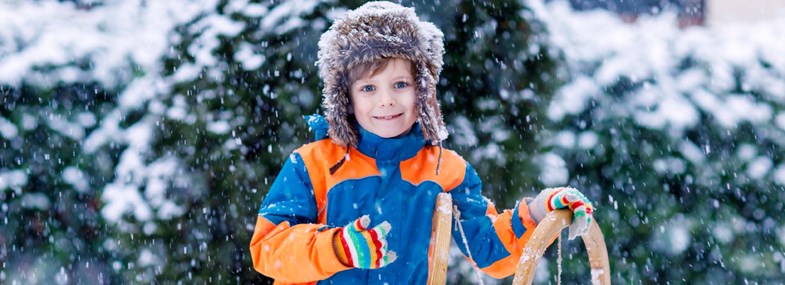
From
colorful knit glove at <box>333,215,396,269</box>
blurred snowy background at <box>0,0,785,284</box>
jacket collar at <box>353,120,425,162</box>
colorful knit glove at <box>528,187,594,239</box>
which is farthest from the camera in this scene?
blurred snowy background at <box>0,0,785,284</box>

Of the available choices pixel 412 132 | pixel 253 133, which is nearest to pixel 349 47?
pixel 412 132

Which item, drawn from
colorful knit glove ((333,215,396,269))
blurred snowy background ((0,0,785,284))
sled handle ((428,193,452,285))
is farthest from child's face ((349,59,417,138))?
blurred snowy background ((0,0,785,284))

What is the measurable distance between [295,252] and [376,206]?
0.81 ft

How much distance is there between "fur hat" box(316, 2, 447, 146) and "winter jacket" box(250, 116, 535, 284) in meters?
0.05

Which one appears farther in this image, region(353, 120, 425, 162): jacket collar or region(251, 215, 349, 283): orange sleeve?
region(353, 120, 425, 162): jacket collar

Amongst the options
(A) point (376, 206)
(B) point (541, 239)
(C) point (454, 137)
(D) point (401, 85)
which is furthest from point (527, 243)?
(C) point (454, 137)

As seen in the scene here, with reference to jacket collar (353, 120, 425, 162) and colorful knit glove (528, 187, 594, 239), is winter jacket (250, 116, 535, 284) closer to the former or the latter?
jacket collar (353, 120, 425, 162)

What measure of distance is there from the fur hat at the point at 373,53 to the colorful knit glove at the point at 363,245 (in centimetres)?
34

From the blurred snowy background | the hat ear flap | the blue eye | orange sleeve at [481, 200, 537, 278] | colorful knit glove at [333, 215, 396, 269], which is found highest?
the blue eye

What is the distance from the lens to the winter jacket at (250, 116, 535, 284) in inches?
75.0

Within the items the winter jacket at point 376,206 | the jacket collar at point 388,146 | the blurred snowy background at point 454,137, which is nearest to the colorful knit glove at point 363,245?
the winter jacket at point 376,206

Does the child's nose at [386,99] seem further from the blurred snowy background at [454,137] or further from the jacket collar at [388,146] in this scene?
the blurred snowy background at [454,137]

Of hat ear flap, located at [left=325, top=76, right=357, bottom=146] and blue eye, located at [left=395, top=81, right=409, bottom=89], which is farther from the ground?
blue eye, located at [left=395, top=81, right=409, bottom=89]

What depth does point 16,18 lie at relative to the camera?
3.58m
